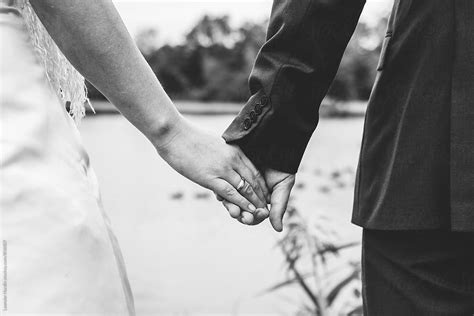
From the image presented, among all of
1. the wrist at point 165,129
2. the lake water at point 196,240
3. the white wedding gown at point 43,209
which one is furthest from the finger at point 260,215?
the lake water at point 196,240

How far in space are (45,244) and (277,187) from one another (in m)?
0.88

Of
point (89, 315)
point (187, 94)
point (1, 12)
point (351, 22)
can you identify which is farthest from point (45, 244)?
point (187, 94)

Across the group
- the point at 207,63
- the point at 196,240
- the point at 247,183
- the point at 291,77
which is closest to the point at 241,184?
the point at 247,183

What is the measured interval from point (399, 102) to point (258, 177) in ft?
1.44

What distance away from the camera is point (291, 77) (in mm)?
1727

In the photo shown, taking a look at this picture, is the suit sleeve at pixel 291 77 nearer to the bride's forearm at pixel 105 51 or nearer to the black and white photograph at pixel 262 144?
the black and white photograph at pixel 262 144

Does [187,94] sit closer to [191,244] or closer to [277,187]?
[191,244]

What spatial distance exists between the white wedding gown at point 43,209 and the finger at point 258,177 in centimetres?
69

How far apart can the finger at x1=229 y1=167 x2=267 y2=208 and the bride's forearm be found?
39cm

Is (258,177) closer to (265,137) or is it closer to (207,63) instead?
(265,137)

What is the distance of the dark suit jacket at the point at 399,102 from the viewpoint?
4.72 feet

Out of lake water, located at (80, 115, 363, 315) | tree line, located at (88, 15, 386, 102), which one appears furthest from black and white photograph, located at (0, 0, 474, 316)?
tree line, located at (88, 15, 386, 102)

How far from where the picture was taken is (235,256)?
4.69m

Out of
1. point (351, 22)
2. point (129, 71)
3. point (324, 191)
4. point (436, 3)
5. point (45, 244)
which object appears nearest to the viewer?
point (45, 244)
